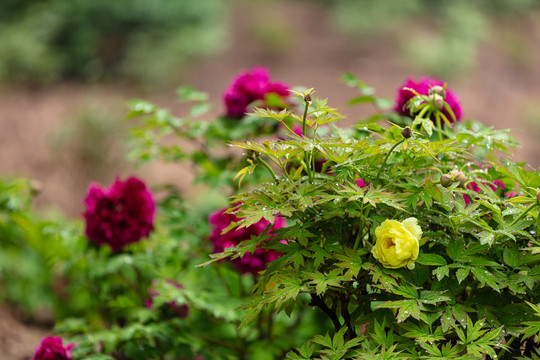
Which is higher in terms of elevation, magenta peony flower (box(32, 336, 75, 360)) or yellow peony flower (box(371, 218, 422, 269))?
yellow peony flower (box(371, 218, 422, 269))

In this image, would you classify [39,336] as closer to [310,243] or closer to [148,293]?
[148,293]

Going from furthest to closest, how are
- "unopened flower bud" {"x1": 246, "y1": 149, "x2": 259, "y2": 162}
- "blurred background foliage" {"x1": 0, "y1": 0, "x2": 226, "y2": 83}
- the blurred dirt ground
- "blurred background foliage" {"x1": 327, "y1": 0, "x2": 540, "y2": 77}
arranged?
1. "blurred background foliage" {"x1": 327, "y1": 0, "x2": 540, "y2": 77}
2. "blurred background foliage" {"x1": 0, "y1": 0, "x2": 226, "y2": 83}
3. the blurred dirt ground
4. "unopened flower bud" {"x1": 246, "y1": 149, "x2": 259, "y2": 162}

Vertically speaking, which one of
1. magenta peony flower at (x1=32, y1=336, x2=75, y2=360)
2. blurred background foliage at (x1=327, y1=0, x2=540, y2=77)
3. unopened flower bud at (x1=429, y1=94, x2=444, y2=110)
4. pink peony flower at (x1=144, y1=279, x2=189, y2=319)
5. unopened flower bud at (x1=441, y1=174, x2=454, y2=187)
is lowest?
blurred background foliage at (x1=327, y1=0, x2=540, y2=77)

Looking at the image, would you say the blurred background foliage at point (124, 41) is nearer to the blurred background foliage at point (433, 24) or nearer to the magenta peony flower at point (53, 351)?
the blurred background foliage at point (433, 24)

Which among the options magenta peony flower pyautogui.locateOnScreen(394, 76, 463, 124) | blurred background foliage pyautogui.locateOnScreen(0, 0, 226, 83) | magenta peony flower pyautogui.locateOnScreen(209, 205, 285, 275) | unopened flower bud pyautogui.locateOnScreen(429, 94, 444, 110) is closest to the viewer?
unopened flower bud pyautogui.locateOnScreen(429, 94, 444, 110)

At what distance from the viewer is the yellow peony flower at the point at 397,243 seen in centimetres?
119

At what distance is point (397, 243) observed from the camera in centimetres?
118

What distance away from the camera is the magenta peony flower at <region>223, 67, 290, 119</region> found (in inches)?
87.0

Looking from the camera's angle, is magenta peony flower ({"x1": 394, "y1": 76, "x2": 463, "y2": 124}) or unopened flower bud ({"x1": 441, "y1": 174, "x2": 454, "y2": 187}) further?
magenta peony flower ({"x1": 394, "y1": 76, "x2": 463, "y2": 124})

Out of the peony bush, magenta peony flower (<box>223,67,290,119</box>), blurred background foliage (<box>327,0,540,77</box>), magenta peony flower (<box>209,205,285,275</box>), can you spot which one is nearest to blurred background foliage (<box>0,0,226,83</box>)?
blurred background foliage (<box>327,0,540,77</box>)

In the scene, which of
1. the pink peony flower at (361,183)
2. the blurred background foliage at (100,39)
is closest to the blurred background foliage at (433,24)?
the blurred background foliage at (100,39)

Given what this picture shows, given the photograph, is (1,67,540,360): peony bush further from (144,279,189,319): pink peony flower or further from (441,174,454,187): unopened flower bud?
(144,279,189,319): pink peony flower

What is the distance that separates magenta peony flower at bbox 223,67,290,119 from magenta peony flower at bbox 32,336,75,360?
1035mm

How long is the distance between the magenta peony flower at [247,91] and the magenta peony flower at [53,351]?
1035mm
